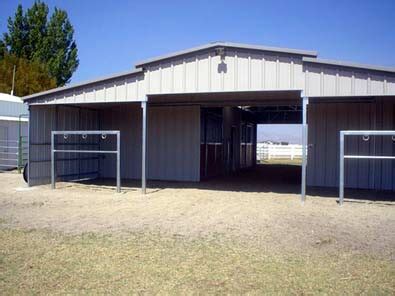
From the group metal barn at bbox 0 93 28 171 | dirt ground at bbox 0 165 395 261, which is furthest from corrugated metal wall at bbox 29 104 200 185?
metal barn at bbox 0 93 28 171

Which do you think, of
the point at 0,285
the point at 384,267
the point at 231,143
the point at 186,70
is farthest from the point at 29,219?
the point at 231,143

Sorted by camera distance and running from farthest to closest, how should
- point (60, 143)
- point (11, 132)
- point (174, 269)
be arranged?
point (11, 132)
point (60, 143)
point (174, 269)

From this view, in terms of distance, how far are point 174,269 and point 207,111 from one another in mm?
11381

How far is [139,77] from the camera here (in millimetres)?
11211

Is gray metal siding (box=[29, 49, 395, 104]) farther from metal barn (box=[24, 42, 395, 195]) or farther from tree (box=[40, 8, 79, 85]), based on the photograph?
tree (box=[40, 8, 79, 85])

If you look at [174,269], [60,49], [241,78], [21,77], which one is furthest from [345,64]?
[60,49]

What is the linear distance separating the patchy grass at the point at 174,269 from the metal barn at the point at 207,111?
16.2 feet

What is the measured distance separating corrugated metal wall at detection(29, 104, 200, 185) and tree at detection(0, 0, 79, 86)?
868 inches

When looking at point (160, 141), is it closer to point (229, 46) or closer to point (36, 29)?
point (229, 46)

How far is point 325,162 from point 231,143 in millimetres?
6827

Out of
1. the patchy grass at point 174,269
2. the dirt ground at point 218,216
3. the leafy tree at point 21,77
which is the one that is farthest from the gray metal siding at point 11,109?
the patchy grass at point 174,269

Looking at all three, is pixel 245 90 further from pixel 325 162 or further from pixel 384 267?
pixel 384 267

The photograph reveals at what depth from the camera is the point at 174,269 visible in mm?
4793

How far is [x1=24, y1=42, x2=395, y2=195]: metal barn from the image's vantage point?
9.87 m
